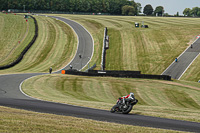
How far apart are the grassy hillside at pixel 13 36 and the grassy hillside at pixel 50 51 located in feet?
11.4

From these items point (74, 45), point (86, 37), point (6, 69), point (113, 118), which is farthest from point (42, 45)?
point (113, 118)

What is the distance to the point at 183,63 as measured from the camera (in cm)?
7119

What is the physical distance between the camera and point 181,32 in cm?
9881

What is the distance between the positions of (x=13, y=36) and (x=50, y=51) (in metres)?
20.3

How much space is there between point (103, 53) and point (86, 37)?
1956cm

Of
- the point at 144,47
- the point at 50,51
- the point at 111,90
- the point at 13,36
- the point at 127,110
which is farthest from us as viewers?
the point at 13,36

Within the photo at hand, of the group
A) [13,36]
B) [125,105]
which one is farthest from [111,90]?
[13,36]

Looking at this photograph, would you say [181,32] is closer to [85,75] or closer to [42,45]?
[42,45]

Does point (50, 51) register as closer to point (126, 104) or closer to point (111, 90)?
point (111, 90)

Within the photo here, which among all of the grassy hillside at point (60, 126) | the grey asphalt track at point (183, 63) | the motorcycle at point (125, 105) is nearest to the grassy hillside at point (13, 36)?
the grey asphalt track at point (183, 63)

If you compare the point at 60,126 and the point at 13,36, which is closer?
the point at 60,126

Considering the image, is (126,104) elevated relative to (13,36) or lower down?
elevated

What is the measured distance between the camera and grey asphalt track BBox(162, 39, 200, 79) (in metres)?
65.5

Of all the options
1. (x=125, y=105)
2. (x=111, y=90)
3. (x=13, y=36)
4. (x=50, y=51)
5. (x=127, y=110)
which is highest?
(x=125, y=105)
